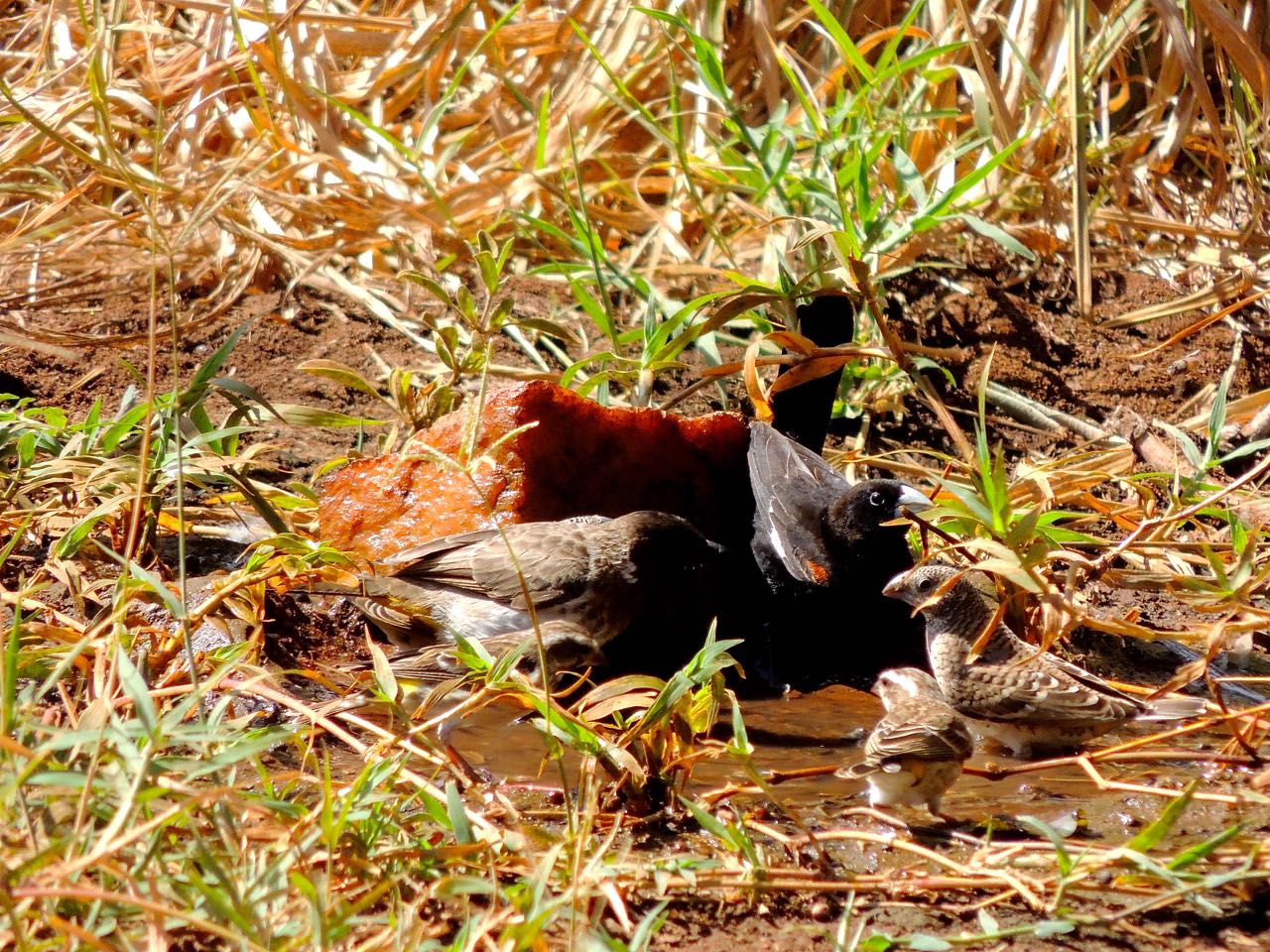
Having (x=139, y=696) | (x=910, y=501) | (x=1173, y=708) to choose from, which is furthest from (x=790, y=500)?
(x=139, y=696)

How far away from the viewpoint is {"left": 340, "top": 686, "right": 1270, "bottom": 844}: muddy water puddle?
111 inches

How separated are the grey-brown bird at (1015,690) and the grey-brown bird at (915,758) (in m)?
0.33

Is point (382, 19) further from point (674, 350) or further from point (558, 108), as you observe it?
point (674, 350)

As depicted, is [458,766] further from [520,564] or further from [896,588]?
[896,588]

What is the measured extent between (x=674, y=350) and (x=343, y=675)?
153cm

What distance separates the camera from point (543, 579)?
12.8ft

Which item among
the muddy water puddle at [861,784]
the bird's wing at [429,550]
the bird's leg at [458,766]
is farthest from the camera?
the bird's wing at [429,550]

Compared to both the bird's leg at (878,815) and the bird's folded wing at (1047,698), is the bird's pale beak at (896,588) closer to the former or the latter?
the bird's folded wing at (1047,698)

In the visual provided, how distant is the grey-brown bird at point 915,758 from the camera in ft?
9.01

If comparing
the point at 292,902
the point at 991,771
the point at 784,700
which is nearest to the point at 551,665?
the point at 784,700

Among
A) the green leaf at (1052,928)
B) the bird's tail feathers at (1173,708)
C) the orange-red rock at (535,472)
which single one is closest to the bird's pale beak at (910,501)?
the orange-red rock at (535,472)

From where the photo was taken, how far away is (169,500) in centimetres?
403

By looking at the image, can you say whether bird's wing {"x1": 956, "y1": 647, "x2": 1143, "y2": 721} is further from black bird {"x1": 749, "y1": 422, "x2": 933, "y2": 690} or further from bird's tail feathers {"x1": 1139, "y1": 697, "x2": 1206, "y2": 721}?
black bird {"x1": 749, "y1": 422, "x2": 933, "y2": 690}

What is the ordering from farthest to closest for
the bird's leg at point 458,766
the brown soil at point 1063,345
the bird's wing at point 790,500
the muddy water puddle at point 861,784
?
the brown soil at point 1063,345, the bird's wing at point 790,500, the muddy water puddle at point 861,784, the bird's leg at point 458,766
